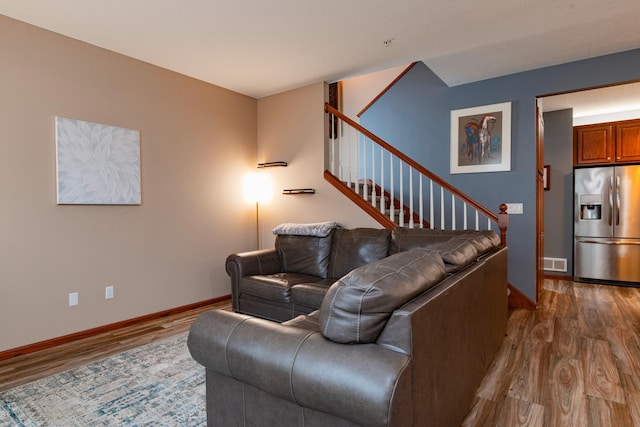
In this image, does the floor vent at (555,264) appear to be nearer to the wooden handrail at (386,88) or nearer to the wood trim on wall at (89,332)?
the wooden handrail at (386,88)

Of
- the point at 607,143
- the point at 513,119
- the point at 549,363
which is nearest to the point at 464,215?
the point at 513,119

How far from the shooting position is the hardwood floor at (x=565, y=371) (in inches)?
72.6

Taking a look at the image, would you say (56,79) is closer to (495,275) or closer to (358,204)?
(358,204)

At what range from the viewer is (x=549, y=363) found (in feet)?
8.09

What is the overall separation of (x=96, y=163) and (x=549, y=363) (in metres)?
4.01

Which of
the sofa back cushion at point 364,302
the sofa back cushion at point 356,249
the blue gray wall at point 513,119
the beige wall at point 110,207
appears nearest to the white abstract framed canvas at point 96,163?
the beige wall at point 110,207

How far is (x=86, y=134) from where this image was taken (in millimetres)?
3027

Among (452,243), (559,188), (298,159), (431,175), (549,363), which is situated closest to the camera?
(452,243)

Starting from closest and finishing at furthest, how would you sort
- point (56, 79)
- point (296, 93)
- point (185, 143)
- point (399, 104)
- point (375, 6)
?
point (375, 6) < point (56, 79) < point (185, 143) < point (296, 93) < point (399, 104)

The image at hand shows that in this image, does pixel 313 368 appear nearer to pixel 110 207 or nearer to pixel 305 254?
pixel 305 254

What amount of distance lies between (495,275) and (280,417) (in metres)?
1.78

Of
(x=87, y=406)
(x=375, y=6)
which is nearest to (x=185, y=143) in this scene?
(x=375, y=6)

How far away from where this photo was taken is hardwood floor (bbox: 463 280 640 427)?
1.84 meters

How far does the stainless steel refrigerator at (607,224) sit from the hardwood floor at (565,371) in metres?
1.27
